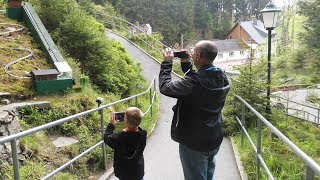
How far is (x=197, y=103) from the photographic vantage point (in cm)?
Answer: 322

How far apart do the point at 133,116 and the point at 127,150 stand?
1.30ft

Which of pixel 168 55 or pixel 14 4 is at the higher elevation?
pixel 14 4

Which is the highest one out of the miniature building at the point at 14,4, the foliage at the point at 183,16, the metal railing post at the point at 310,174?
the miniature building at the point at 14,4

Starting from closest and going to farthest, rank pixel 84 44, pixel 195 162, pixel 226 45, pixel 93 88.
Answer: pixel 195 162 < pixel 93 88 < pixel 84 44 < pixel 226 45

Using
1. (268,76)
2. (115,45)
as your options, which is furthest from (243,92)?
(115,45)

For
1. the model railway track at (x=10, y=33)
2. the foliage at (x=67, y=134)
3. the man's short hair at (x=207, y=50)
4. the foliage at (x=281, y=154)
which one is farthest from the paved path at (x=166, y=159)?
the model railway track at (x=10, y=33)

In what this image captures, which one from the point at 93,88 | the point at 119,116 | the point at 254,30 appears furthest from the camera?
the point at 254,30

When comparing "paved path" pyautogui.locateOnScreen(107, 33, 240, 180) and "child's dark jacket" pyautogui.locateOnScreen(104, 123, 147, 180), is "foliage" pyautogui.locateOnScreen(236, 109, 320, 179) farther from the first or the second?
"child's dark jacket" pyautogui.locateOnScreen(104, 123, 147, 180)

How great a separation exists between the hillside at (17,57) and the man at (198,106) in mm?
4900

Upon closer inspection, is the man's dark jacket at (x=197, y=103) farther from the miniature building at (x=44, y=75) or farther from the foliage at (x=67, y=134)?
the miniature building at (x=44, y=75)

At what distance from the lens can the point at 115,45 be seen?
50.3 ft

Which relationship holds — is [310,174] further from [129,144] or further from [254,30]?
[254,30]

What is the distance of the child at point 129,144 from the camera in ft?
11.9

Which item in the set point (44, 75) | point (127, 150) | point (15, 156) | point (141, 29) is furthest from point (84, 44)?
point (141, 29)
